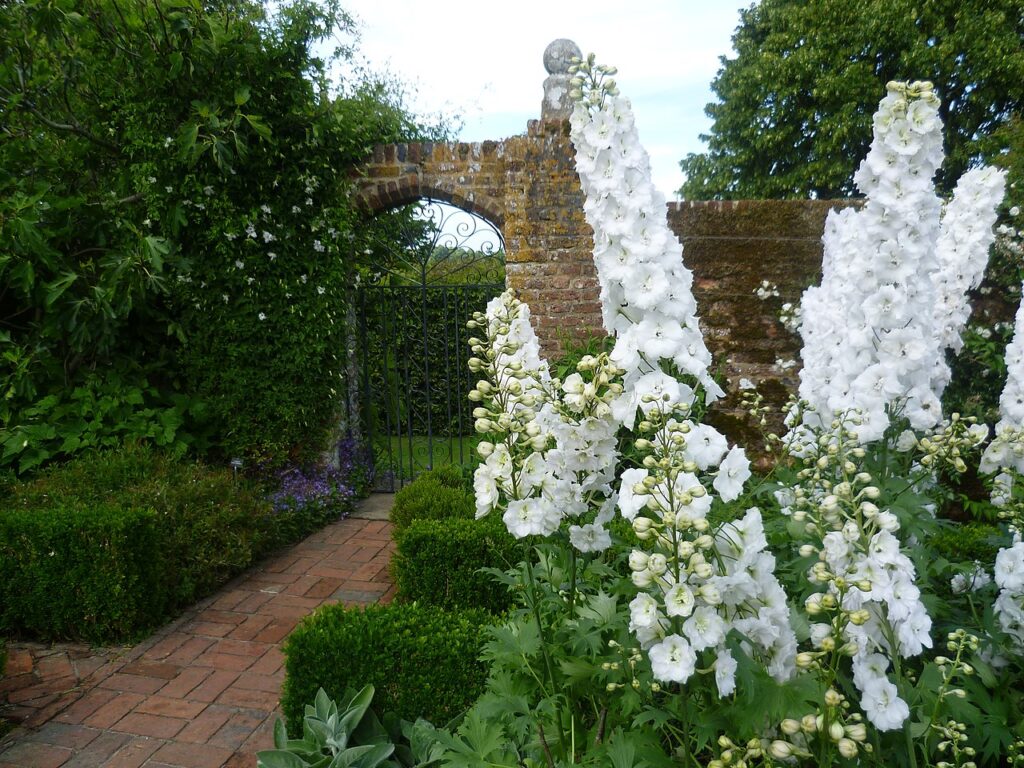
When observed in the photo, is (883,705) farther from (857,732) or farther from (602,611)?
(602,611)

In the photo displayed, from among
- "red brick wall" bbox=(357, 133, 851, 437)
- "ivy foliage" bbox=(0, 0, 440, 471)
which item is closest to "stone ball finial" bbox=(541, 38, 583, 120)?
"red brick wall" bbox=(357, 133, 851, 437)

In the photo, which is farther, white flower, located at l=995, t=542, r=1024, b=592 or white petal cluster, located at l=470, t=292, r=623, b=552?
white flower, located at l=995, t=542, r=1024, b=592

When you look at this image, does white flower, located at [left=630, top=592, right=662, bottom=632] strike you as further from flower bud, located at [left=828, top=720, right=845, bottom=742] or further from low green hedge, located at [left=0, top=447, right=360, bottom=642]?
low green hedge, located at [left=0, top=447, right=360, bottom=642]

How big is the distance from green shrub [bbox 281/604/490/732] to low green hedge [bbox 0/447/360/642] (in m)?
1.48

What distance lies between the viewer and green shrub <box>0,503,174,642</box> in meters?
3.62

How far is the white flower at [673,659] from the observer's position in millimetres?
1210

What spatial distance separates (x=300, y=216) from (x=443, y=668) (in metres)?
4.15

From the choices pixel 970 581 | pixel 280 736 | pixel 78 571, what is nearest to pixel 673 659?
pixel 970 581

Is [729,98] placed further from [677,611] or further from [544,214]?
[677,611]

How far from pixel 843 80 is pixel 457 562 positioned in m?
12.5

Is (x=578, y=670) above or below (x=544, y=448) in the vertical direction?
below

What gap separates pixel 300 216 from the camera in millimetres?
5652

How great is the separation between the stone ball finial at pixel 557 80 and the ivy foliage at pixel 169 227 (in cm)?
151

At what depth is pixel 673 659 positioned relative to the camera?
124cm
